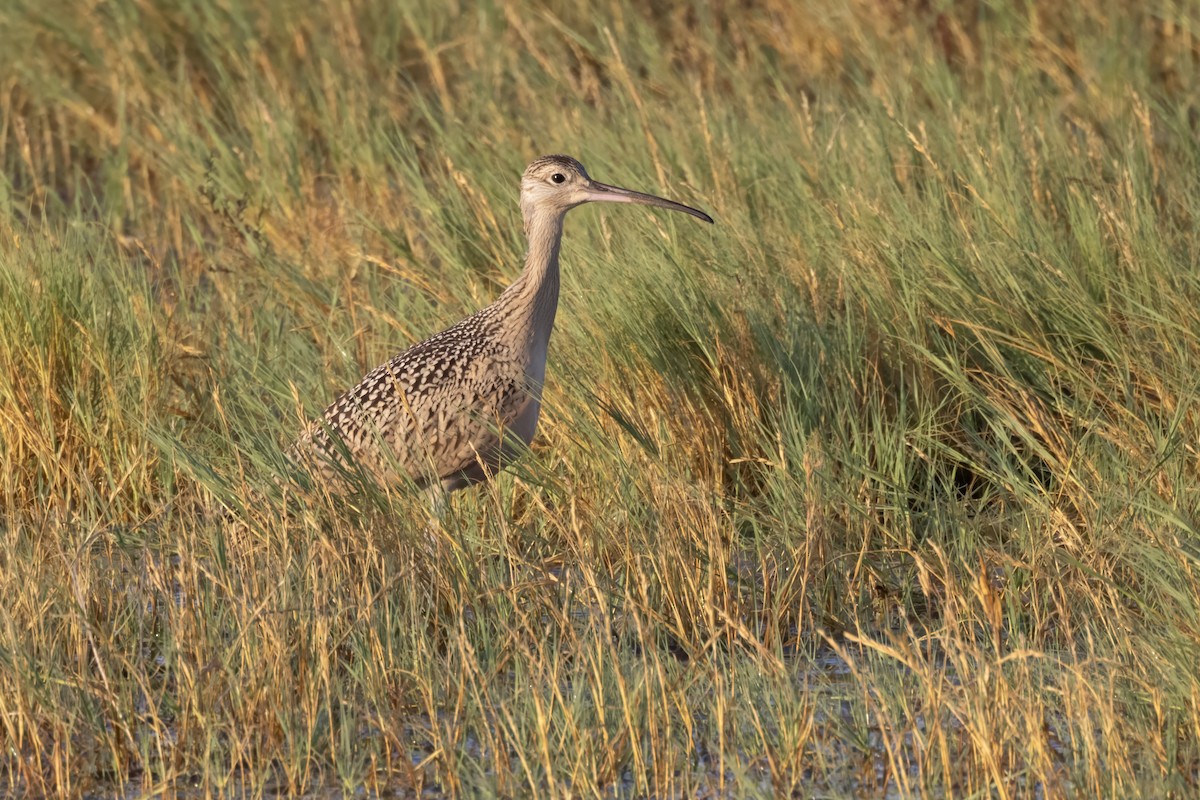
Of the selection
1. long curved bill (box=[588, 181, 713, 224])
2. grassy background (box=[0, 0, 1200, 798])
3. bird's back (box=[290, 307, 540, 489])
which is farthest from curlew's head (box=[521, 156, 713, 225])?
bird's back (box=[290, 307, 540, 489])

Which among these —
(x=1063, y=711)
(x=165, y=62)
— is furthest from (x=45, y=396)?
(x=165, y=62)

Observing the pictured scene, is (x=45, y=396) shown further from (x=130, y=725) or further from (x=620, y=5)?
(x=620, y=5)

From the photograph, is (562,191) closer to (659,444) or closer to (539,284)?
(539,284)

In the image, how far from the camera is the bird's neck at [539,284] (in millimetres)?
5449

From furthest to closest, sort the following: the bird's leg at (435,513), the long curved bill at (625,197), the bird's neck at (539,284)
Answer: the long curved bill at (625,197) → the bird's neck at (539,284) → the bird's leg at (435,513)

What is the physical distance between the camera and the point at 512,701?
4152 millimetres

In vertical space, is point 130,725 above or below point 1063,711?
above

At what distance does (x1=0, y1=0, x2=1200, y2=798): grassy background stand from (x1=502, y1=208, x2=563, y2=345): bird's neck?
246 mm

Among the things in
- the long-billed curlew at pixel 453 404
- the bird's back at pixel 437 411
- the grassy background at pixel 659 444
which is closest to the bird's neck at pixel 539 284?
the long-billed curlew at pixel 453 404

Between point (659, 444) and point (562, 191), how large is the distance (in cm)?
84

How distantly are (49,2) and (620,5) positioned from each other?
2926 mm

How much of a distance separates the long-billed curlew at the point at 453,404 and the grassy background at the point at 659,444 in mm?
188

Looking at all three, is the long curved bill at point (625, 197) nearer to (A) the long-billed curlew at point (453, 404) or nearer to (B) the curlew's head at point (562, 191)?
(B) the curlew's head at point (562, 191)

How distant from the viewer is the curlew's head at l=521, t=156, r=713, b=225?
18.7 ft
